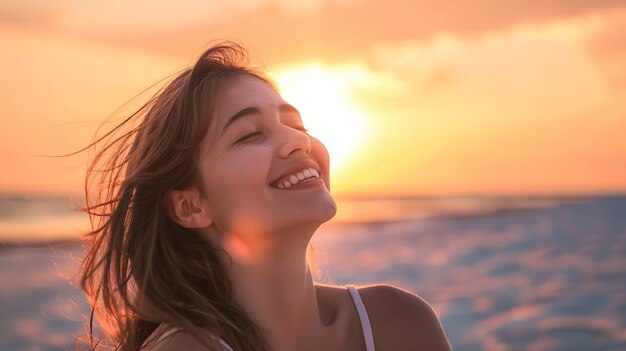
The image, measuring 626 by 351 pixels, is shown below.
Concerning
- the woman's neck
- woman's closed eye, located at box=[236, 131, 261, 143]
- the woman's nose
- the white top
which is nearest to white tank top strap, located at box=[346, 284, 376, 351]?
the white top

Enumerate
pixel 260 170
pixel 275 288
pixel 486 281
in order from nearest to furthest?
pixel 260 170, pixel 275 288, pixel 486 281

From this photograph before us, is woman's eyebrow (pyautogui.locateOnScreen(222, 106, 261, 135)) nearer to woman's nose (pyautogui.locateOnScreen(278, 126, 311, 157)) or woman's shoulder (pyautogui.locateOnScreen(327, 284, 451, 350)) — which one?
woman's nose (pyautogui.locateOnScreen(278, 126, 311, 157))

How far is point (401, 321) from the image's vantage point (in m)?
3.14

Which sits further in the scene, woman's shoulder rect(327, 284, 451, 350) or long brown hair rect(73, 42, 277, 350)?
woman's shoulder rect(327, 284, 451, 350)

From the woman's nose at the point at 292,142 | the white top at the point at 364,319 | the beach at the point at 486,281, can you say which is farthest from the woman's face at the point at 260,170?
the beach at the point at 486,281

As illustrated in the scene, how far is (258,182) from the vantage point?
2.83 meters

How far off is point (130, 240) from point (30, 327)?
4850mm

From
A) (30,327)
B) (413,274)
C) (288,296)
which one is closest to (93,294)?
(288,296)

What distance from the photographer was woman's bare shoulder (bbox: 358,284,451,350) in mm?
3098

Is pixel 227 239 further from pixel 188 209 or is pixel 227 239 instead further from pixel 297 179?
pixel 297 179

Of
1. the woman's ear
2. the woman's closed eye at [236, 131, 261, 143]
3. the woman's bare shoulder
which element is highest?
the woman's closed eye at [236, 131, 261, 143]

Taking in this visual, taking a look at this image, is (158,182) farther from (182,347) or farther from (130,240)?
(182,347)

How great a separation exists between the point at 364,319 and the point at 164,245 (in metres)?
0.93

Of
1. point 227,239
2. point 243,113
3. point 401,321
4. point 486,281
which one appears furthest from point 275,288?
point 486,281
